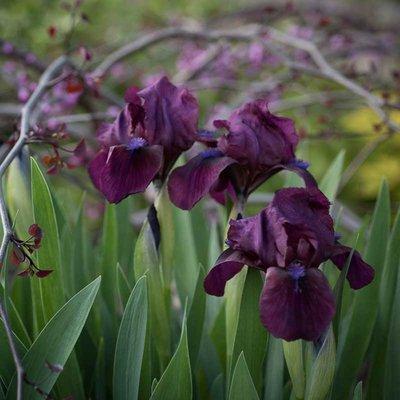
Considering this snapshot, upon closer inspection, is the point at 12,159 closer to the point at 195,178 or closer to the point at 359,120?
the point at 195,178

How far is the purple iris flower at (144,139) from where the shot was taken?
0.96m

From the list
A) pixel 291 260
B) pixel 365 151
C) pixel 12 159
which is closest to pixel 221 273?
pixel 291 260

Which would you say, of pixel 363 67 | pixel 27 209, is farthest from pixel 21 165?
pixel 363 67

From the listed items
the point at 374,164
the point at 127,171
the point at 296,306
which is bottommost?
the point at 296,306

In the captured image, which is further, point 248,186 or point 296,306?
point 248,186

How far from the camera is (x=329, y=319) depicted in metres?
0.79

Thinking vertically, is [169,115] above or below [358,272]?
above

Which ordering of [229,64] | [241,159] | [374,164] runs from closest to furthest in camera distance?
1. [241,159]
2. [229,64]
3. [374,164]

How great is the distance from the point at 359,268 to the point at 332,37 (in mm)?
2041

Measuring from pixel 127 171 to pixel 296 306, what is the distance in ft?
1.11

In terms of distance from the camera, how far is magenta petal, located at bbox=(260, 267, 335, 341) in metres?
0.78

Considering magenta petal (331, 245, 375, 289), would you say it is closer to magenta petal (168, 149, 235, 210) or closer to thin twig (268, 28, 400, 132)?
magenta petal (168, 149, 235, 210)

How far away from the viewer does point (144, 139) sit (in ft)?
3.31

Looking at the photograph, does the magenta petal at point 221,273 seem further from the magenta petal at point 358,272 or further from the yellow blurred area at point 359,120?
the yellow blurred area at point 359,120
